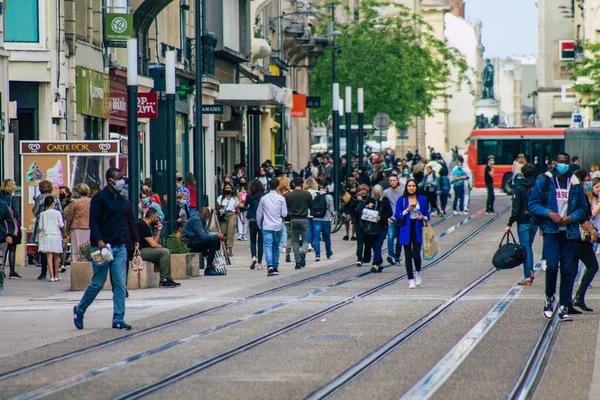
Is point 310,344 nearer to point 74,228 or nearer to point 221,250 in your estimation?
point 74,228

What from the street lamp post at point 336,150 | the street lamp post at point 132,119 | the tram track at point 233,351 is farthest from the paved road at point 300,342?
the street lamp post at point 336,150

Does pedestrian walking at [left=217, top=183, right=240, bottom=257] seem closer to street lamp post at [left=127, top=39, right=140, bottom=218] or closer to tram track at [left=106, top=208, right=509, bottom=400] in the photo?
street lamp post at [left=127, top=39, right=140, bottom=218]

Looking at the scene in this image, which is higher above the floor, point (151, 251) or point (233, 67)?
point (233, 67)

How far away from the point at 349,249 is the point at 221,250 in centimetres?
688

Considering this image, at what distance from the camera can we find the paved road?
10.6 m

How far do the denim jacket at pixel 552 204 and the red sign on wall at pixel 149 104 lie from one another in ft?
39.0

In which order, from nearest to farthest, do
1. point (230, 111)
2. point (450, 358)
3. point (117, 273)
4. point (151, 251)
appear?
point (450, 358) → point (117, 273) → point (151, 251) → point (230, 111)

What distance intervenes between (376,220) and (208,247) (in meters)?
2.95

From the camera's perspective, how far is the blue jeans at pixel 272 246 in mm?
23953

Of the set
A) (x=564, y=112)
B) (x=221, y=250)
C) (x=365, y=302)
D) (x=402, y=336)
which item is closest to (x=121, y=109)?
(x=221, y=250)

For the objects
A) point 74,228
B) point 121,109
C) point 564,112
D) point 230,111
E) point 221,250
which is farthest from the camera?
point 564,112

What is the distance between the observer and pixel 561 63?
399ft

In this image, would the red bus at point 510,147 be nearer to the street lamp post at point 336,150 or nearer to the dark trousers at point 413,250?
the street lamp post at point 336,150

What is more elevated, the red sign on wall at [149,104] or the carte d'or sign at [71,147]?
the red sign on wall at [149,104]
